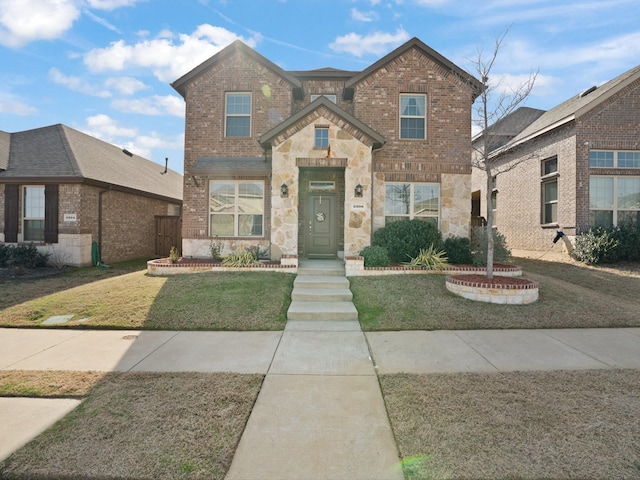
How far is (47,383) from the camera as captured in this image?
153 inches

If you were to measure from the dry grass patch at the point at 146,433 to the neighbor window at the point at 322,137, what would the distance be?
8.03m

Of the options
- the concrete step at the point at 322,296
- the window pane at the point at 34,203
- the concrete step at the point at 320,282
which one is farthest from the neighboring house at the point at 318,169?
the window pane at the point at 34,203

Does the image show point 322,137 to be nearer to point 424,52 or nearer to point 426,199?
point 426,199

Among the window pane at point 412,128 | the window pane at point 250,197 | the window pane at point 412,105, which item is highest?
the window pane at point 412,105

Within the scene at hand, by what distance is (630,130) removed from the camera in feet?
41.7

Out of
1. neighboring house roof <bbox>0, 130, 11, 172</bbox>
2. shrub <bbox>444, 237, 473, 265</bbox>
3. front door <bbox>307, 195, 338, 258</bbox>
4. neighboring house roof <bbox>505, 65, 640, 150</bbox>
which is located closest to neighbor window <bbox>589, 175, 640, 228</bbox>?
neighboring house roof <bbox>505, 65, 640, 150</bbox>

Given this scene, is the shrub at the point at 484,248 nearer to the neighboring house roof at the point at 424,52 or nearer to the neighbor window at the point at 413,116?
the neighbor window at the point at 413,116

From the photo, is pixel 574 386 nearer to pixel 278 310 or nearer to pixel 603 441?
pixel 603 441

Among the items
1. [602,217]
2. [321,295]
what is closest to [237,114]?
[321,295]

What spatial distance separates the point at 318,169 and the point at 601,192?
440 inches

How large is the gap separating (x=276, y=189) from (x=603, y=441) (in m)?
8.99

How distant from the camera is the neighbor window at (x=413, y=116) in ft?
38.5

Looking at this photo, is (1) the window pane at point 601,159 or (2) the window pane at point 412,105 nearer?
(2) the window pane at point 412,105

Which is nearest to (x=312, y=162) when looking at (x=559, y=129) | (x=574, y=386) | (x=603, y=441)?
(x=574, y=386)
